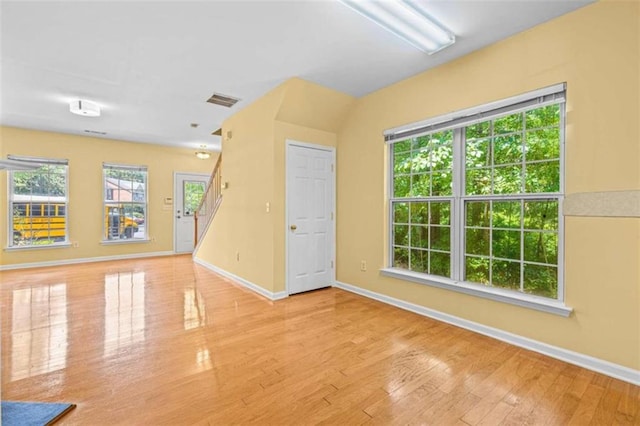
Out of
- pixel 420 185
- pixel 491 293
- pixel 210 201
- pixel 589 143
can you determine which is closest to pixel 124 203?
pixel 210 201

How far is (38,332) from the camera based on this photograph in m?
2.73

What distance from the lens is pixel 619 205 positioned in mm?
2055

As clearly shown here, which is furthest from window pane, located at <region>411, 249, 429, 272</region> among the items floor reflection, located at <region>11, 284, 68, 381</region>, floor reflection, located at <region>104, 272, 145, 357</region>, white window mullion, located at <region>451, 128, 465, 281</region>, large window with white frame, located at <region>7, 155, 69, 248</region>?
large window with white frame, located at <region>7, 155, 69, 248</region>

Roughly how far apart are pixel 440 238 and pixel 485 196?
641 millimetres

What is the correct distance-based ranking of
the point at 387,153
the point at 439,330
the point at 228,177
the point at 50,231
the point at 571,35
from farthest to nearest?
1. the point at 50,231
2. the point at 228,177
3. the point at 387,153
4. the point at 439,330
5. the point at 571,35

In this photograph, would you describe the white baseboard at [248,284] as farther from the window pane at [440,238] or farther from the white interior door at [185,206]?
the window pane at [440,238]

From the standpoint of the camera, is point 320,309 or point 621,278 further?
point 320,309

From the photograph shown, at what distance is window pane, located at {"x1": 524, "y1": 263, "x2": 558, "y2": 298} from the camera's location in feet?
7.95

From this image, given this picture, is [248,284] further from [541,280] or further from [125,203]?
[125,203]

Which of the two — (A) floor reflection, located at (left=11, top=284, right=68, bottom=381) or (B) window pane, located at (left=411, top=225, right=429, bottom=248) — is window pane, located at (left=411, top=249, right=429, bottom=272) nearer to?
(B) window pane, located at (left=411, top=225, right=429, bottom=248)

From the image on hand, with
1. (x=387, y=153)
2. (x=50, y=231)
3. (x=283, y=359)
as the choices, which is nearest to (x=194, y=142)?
(x=50, y=231)

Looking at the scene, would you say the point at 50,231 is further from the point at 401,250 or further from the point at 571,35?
the point at 571,35

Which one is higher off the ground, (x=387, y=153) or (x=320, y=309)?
(x=387, y=153)

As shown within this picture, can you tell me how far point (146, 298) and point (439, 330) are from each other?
11.8 ft
